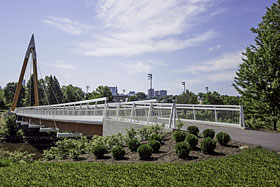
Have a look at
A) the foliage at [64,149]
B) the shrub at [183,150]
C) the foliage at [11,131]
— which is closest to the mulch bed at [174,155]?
the shrub at [183,150]

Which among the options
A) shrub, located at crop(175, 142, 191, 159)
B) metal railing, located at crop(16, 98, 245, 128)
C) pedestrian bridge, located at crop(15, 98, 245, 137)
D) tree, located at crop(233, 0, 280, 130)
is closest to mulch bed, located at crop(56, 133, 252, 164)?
shrub, located at crop(175, 142, 191, 159)

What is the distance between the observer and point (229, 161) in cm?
661

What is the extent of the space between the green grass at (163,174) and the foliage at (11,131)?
4115 centimetres

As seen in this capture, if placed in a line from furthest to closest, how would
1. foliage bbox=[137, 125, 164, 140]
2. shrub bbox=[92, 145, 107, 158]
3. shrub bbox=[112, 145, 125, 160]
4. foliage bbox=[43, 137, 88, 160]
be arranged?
foliage bbox=[137, 125, 164, 140] → foliage bbox=[43, 137, 88, 160] → shrub bbox=[92, 145, 107, 158] → shrub bbox=[112, 145, 125, 160]

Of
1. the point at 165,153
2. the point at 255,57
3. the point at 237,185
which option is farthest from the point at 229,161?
the point at 255,57

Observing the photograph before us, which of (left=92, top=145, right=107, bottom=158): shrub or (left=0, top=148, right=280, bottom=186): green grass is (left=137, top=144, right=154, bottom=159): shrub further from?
(left=92, top=145, right=107, bottom=158): shrub

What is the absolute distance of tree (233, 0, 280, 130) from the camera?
18922 millimetres

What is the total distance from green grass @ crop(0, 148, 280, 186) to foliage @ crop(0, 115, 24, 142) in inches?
1620

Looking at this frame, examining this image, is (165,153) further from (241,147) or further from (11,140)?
(11,140)

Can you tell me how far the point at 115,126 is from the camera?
15.9 m

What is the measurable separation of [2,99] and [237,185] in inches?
4074

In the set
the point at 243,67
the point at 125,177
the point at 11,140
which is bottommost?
the point at 11,140

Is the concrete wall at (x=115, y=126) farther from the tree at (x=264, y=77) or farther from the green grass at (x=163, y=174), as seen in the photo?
the tree at (x=264, y=77)

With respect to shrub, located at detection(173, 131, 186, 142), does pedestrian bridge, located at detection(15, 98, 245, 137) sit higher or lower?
higher
